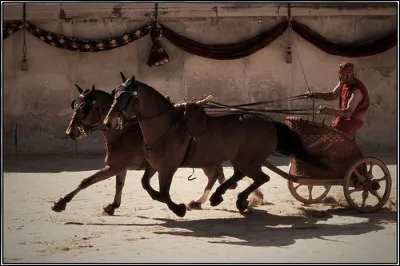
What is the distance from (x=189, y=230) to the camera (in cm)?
855

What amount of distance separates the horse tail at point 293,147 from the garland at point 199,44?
5840mm

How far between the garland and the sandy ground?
12.8ft

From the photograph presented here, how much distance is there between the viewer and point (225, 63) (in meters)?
15.5

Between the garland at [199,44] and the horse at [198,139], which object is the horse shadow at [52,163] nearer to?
the garland at [199,44]

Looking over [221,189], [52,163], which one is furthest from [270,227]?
[52,163]

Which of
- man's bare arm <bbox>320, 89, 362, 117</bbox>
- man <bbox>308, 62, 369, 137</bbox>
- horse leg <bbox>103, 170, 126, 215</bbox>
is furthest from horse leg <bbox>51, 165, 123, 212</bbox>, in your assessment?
man's bare arm <bbox>320, 89, 362, 117</bbox>

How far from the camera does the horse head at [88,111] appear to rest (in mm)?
9391

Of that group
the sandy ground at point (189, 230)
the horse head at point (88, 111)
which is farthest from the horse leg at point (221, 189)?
the horse head at point (88, 111)

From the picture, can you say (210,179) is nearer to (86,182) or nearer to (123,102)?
(86,182)

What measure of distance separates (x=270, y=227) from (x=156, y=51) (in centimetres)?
715

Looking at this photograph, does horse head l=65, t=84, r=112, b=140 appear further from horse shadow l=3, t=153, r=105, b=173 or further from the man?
horse shadow l=3, t=153, r=105, b=173

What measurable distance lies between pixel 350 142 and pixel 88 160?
6.87m

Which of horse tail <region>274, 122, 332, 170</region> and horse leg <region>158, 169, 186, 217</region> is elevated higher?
horse tail <region>274, 122, 332, 170</region>

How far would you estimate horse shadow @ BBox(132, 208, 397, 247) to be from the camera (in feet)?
26.3
